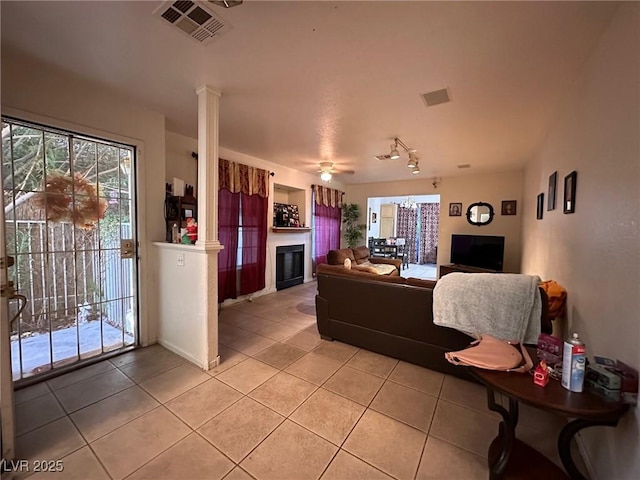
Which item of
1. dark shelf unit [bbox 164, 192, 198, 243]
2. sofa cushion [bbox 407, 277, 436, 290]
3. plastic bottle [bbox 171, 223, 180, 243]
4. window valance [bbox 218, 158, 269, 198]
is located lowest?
sofa cushion [bbox 407, 277, 436, 290]

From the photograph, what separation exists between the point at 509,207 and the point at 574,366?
533 cm

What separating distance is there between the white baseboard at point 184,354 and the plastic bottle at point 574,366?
246 cm

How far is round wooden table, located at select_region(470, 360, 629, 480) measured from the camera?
99cm

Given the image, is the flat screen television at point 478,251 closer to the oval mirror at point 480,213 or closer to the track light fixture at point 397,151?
the oval mirror at point 480,213

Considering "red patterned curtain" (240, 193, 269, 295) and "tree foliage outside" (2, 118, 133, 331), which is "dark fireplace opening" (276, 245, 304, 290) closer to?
"red patterned curtain" (240, 193, 269, 295)

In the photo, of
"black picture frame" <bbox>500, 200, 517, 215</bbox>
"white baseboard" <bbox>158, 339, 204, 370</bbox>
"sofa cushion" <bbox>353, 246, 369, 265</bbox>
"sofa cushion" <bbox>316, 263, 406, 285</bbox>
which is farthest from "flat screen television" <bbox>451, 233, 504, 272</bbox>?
"white baseboard" <bbox>158, 339, 204, 370</bbox>

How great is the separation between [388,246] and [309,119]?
616 centimetres

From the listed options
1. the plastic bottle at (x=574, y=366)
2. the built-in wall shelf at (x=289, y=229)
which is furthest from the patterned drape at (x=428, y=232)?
the plastic bottle at (x=574, y=366)

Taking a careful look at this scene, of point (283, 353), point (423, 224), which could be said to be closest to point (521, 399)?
point (283, 353)

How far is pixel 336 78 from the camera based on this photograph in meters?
2.08

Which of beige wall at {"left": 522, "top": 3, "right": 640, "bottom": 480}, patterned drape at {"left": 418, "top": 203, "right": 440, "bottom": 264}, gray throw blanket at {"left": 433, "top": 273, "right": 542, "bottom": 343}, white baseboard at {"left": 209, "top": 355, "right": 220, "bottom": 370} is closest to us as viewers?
beige wall at {"left": 522, "top": 3, "right": 640, "bottom": 480}

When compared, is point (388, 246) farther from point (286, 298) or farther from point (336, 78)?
point (336, 78)

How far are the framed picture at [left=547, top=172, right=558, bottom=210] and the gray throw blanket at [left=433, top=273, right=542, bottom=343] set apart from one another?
3.70 ft

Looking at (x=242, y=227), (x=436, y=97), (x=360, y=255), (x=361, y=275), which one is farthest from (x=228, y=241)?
(x=436, y=97)
